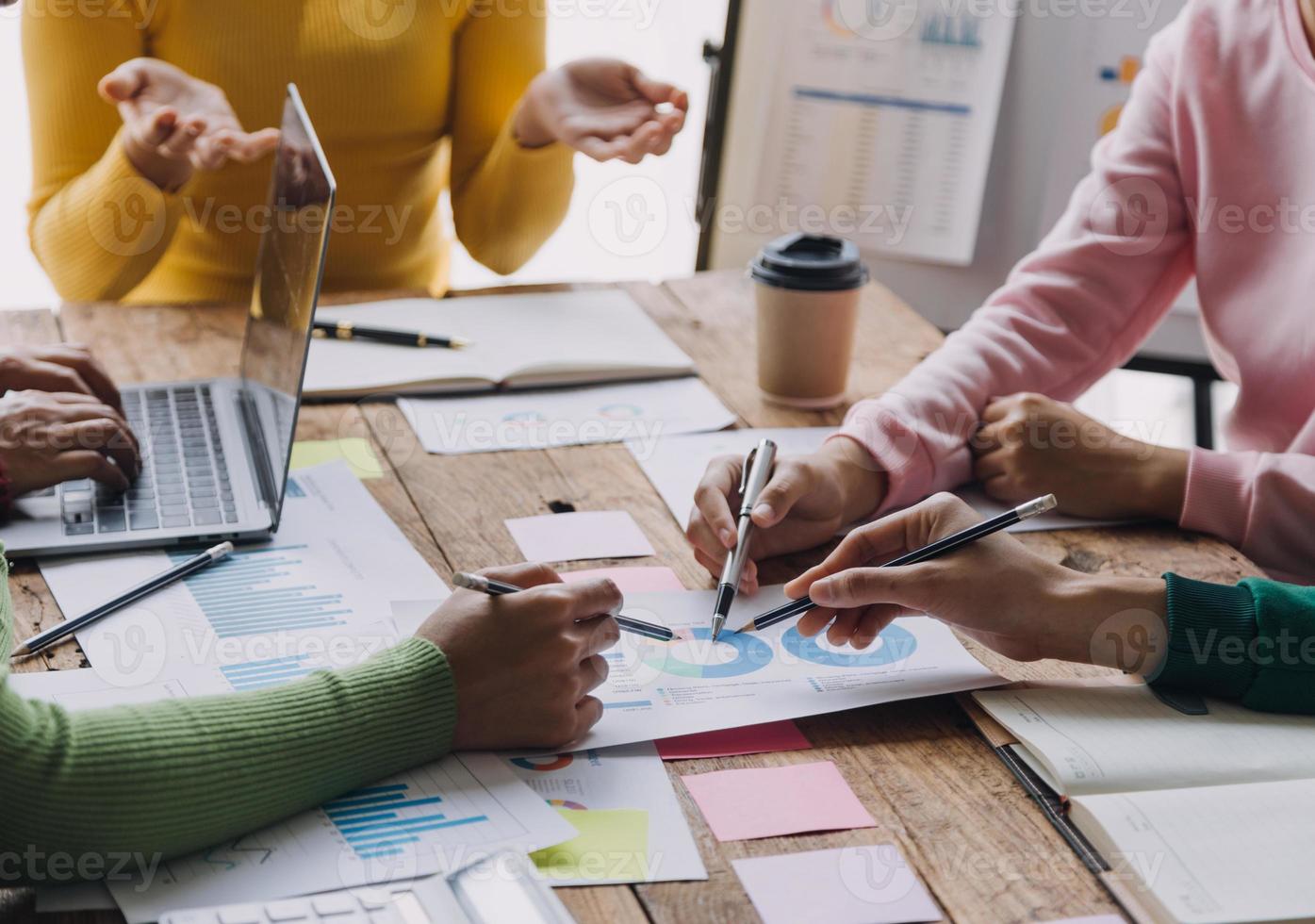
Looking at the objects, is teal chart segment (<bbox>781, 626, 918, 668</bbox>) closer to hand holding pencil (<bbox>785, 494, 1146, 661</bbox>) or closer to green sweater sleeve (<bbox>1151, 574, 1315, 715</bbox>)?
hand holding pencil (<bbox>785, 494, 1146, 661</bbox>)

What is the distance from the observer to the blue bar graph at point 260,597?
96 centimetres

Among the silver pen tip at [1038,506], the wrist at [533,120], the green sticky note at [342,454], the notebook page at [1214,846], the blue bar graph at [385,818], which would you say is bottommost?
the blue bar graph at [385,818]

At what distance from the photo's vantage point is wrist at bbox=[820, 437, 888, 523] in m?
1.15

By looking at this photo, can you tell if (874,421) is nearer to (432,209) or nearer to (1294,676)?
(1294,676)

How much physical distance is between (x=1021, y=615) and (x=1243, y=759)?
17 centimetres

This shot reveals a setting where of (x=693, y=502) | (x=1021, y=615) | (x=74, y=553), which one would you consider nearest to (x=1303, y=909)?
(x=1021, y=615)

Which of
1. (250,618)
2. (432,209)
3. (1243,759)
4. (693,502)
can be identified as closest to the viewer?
(1243,759)

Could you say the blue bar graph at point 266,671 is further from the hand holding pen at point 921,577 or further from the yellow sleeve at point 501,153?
the yellow sleeve at point 501,153

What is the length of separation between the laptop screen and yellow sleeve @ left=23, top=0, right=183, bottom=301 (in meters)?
0.30

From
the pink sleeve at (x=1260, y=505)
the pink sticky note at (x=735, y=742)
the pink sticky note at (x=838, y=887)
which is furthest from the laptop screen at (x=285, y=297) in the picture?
the pink sleeve at (x=1260, y=505)

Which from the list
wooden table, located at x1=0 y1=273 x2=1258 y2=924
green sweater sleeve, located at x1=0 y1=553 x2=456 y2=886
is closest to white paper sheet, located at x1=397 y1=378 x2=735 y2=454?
wooden table, located at x1=0 y1=273 x2=1258 y2=924

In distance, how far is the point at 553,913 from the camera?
0.67 meters

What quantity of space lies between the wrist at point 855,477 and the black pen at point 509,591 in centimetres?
27

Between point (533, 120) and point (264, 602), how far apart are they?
0.92 metres
